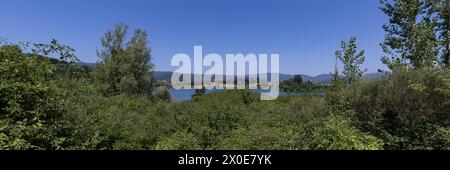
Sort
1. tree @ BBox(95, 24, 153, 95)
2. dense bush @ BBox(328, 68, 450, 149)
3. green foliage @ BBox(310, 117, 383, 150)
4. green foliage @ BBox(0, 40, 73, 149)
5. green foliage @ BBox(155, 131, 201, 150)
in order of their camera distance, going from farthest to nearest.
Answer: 1. tree @ BBox(95, 24, 153, 95)
2. dense bush @ BBox(328, 68, 450, 149)
3. green foliage @ BBox(155, 131, 201, 150)
4. green foliage @ BBox(310, 117, 383, 150)
5. green foliage @ BBox(0, 40, 73, 149)

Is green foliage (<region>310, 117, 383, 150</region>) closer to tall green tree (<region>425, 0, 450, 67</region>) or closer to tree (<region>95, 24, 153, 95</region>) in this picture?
tall green tree (<region>425, 0, 450, 67</region>)

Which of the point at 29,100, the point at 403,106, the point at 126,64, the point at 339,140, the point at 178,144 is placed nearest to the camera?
the point at 29,100

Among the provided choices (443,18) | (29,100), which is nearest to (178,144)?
(29,100)

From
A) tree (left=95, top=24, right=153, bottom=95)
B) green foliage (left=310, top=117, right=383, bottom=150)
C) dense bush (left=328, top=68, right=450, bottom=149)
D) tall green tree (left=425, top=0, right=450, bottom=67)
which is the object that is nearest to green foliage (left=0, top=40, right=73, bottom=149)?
green foliage (left=310, top=117, right=383, bottom=150)

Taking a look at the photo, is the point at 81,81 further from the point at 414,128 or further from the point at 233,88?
the point at 233,88

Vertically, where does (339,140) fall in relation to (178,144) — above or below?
above

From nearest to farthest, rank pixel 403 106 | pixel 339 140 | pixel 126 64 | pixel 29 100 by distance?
pixel 29 100 < pixel 339 140 < pixel 403 106 < pixel 126 64

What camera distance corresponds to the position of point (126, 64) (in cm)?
2381

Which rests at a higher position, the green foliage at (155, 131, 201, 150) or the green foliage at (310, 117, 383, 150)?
the green foliage at (310, 117, 383, 150)

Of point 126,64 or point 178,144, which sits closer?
point 178,144

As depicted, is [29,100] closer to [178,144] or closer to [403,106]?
[178,144]

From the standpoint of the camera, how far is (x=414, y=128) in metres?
6.38

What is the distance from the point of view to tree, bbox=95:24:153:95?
23.2m
